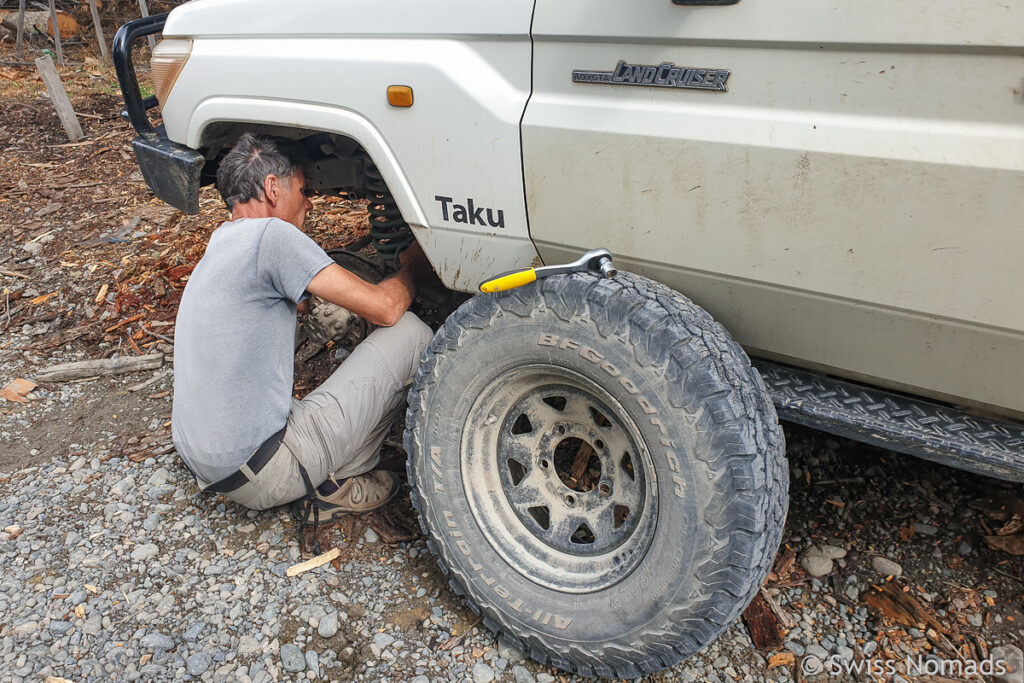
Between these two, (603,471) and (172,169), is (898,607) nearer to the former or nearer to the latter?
(603,471)

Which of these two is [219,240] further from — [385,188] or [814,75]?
[814,75]

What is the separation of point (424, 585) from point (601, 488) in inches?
30.1

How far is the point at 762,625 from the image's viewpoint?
2484 millimetres

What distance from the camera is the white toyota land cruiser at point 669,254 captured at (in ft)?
5.72

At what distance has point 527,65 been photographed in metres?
2.17

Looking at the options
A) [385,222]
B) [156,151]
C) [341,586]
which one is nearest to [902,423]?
[341,586]

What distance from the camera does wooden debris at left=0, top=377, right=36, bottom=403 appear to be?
3.86 metres

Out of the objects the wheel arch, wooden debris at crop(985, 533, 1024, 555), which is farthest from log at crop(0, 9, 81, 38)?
wooden debris at crop(985, 533, 1024, 555)

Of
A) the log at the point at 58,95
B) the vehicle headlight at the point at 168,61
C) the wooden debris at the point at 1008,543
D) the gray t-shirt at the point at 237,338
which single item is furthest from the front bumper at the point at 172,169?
the log at the point at 58,95

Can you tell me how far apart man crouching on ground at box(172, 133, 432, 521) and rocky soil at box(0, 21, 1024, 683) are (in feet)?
0.79

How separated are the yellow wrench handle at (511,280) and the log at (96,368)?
256 cm

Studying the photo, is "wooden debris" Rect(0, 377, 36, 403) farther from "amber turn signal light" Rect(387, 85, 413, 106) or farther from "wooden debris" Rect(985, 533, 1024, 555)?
"wooden debris" Rect(985, 533, 1024, 555)

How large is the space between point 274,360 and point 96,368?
1755 millimetres

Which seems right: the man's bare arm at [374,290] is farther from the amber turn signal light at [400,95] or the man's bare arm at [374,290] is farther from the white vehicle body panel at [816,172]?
the white vehicle body panel at [816,172]
